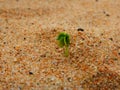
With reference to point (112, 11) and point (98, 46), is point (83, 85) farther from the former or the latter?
point (112, 11)

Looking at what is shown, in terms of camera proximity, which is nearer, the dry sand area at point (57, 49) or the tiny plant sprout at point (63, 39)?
the dry sand area at point (57, 49)

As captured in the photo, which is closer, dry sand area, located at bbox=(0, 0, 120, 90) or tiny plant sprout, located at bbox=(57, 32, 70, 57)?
dry sand area, located at bbox=(0, 0, 120, 90)

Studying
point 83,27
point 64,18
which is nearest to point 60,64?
point 83,27

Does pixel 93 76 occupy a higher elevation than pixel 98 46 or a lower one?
lower

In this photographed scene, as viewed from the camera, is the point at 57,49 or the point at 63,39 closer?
A: the point at 63,39

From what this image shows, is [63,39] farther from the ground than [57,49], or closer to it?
farther from the ground

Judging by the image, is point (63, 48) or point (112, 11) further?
point (112, 11)

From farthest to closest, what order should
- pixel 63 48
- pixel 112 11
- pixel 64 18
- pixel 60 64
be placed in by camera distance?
pixel 112 11
pixel 64 18
pixel 63 48
pixel 60 64

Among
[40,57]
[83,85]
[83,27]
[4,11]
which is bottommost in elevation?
[83,85]
